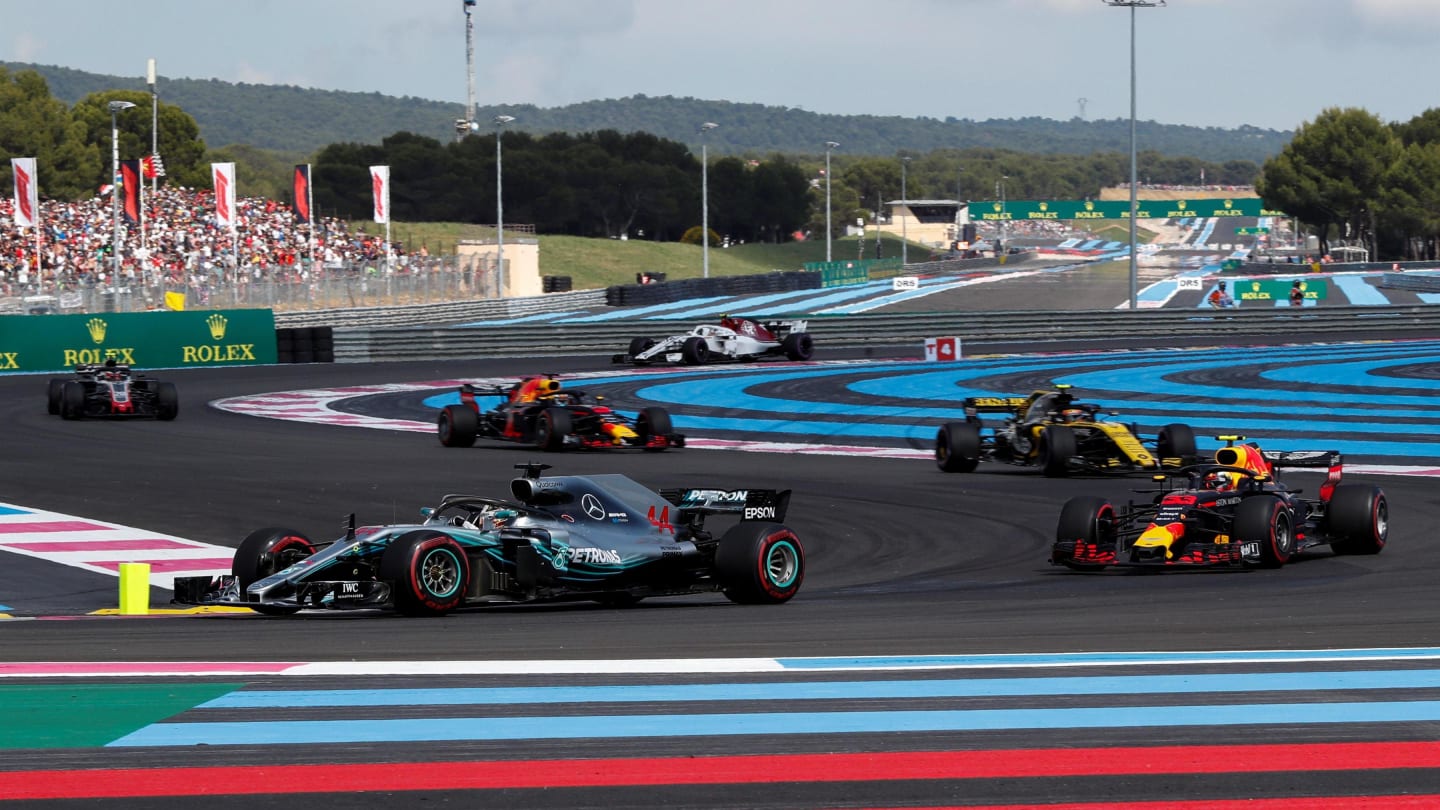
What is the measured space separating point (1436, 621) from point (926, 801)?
626cm

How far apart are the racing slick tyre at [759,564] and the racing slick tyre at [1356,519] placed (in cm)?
516

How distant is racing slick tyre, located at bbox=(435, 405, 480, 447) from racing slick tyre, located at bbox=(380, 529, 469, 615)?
14888mm

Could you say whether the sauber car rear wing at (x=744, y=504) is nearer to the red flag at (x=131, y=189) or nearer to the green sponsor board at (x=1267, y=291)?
the red flag at (x=131, y=189)

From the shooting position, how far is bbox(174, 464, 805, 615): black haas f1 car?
12.4 meters

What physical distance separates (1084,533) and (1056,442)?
7146 millimetres

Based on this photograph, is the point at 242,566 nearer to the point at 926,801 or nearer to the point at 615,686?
the point at 615,686

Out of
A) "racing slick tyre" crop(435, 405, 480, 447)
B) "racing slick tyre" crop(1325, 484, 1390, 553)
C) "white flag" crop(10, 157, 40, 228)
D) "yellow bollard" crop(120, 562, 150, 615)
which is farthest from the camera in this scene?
"white flag" crop(10, 157, 40, 228)

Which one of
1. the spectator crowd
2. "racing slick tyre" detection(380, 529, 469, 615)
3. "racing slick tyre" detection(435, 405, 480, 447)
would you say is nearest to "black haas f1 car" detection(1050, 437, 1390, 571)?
"racing slick tyre" detection(380, 529, 469, 615)

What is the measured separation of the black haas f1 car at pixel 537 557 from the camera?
12398mm

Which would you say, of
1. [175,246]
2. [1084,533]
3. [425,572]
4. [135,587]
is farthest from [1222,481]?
[175,246]

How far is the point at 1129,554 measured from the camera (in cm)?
1551

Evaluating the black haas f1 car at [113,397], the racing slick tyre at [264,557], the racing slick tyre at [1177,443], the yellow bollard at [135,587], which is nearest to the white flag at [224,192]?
the black haas f1 car at [113,397]

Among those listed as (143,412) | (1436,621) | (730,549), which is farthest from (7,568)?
(143,412)

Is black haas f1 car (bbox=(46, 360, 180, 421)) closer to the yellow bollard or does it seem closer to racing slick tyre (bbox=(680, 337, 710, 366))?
racing slick tyre (bbox=(680, 337, 710, 366))
